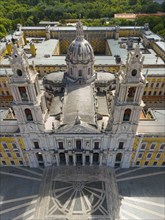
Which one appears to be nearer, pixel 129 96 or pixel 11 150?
pixel 129 96

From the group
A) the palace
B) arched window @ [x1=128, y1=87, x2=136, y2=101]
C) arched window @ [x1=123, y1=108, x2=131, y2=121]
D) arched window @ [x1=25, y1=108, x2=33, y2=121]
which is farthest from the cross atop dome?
arched window @ [x1=123, y1=108, x2=131, y2=121]

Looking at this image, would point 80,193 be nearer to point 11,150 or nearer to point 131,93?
point 11,150

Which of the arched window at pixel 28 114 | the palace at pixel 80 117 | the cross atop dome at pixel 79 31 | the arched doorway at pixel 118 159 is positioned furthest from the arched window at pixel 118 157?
the cross atop dome at pixel 79 31

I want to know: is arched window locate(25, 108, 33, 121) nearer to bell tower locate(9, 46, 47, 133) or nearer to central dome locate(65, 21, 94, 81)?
bell tower locate(9, 46, 47, 133)

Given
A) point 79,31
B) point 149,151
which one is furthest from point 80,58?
point 149,151

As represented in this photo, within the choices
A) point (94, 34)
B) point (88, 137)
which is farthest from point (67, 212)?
point (94, 34)

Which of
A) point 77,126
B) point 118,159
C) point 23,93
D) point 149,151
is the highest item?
point 23,93

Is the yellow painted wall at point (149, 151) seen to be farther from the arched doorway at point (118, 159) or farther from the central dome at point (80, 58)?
the central dome at point (80, 58)

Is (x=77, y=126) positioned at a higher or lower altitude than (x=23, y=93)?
lower

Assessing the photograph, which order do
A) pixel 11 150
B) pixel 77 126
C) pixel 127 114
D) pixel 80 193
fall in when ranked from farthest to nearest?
1. pixel 11 150
2. pixel 80 193
3. pixel 77 126
4. pixel 127 114
